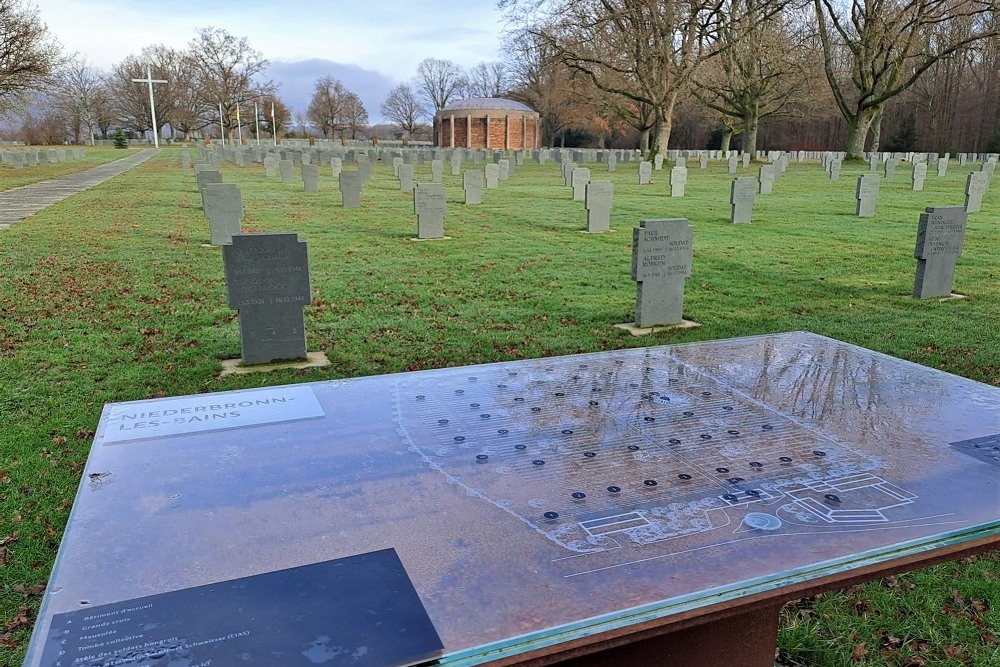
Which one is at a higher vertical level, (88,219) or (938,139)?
(938,139)

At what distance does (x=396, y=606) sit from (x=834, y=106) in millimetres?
60217

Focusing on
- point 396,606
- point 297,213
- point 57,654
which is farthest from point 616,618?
point 297,213

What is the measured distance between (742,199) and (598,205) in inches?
147

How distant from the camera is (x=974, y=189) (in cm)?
1806

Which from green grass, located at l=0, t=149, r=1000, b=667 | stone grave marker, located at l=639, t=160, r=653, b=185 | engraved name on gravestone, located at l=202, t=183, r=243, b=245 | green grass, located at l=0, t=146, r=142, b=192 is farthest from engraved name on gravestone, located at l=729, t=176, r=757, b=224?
green grass, located at l=0, t=146, r=142, b=192

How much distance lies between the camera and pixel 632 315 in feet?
27.5

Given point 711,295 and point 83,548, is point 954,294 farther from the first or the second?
point 83,548

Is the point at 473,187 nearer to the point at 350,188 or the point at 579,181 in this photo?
the point at 350,188

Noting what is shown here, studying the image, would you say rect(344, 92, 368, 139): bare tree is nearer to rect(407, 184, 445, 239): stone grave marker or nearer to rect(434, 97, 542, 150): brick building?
rect(434, 97, 542, 150): brick building

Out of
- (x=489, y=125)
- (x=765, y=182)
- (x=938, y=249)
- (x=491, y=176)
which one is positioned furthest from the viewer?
(x=489, y=125)

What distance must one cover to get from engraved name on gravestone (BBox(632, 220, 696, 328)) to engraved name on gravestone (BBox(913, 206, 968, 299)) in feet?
11.2

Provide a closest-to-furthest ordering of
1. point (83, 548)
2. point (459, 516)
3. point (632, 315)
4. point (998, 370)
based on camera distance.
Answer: point (83, 548)
point (459, 516)
point (998, 370)
point (632, 315)

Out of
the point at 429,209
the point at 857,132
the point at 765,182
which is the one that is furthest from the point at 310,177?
the point at 857,132

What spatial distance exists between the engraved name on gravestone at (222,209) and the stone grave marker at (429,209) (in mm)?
3194
